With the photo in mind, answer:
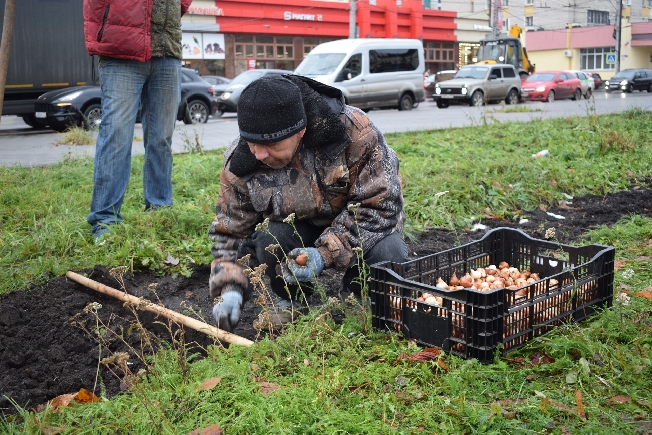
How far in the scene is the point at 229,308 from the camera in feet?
10.3

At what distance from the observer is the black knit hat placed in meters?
2.75

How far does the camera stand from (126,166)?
194 inches

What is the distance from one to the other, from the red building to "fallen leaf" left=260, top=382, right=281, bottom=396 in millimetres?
34369

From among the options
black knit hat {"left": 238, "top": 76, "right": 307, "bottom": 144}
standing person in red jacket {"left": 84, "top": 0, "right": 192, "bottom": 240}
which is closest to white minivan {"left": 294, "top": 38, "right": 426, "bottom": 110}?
standing person in red jacket {"left": 84, "top": 0, "right": 192, "bottom": 240}

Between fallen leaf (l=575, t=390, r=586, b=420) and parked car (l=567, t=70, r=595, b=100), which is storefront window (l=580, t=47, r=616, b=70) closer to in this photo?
parked car (l=567, t=70, r=595, b=100)

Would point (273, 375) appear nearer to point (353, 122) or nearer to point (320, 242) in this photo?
point (320, 242)

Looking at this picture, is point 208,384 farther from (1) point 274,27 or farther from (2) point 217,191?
(1) point 274,27

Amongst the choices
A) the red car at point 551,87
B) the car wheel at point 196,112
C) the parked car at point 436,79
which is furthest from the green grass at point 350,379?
the parked car at point 436,79

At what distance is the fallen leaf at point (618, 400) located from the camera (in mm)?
2318

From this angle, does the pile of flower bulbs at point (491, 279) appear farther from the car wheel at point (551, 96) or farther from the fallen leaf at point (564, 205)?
the car wheel at point (551, 96)

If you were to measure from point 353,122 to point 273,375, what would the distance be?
119cm

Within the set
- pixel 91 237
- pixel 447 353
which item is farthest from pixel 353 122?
pixel 91 237

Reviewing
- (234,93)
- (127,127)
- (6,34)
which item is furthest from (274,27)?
(6,34)

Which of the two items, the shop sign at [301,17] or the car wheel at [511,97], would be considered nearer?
the car wheel at [511,97]
